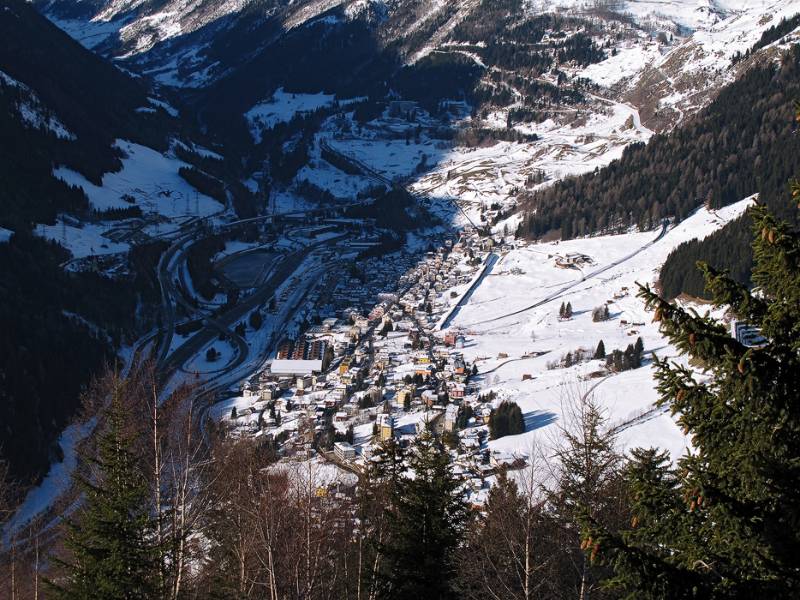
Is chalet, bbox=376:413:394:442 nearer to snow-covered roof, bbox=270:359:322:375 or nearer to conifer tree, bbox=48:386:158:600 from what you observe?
snow-covered roof, bbox=270:359:322:375

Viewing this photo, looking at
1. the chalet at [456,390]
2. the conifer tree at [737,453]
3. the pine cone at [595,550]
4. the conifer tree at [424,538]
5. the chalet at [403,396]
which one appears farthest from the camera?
the chalet at [456,390]

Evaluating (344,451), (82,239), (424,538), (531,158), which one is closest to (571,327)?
(344,451)

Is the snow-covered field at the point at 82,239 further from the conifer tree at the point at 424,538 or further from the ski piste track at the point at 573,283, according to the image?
the conifer tree at the point at 424,538

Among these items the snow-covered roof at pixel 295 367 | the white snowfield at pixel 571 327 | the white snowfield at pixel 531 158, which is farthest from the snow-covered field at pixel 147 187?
the white snowfield at pixel 571 327

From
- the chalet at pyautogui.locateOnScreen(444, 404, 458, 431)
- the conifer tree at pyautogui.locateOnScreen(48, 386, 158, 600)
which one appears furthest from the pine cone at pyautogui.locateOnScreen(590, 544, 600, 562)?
the chalet at pyautogui.locateOnScreen(444, 404, 458, 431)

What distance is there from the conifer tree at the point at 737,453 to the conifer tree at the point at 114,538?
914cm

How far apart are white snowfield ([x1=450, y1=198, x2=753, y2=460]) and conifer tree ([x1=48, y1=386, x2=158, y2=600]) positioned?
73.3ft

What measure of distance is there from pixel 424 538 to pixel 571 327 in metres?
48.2

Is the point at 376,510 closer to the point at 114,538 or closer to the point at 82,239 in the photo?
the point at 114,538

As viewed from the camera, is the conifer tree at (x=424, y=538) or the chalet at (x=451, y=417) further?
the chalet at (x=451, y=417)

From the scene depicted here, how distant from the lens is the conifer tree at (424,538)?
13109mm

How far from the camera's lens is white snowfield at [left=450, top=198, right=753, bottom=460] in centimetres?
3756

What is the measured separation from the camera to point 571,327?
194 feet

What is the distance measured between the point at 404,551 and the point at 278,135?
178 meters
